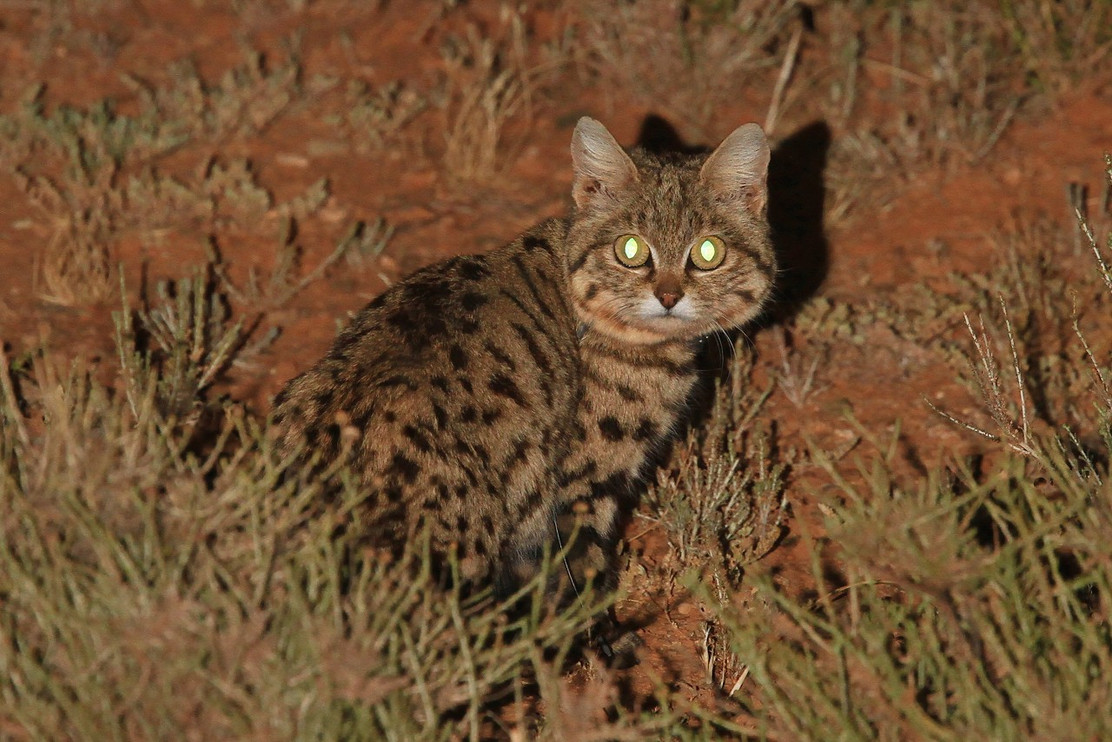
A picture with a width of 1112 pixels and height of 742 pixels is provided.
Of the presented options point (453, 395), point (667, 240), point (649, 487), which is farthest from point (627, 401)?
point (453, 395)

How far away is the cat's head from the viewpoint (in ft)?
15.8

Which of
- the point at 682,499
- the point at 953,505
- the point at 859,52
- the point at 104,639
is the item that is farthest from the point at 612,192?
the point at 859,52

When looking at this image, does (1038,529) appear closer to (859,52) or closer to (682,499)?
(682,499)

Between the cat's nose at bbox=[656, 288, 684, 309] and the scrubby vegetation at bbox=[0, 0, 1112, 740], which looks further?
the cat's nose at bbox=[656, 288, 684, 309]

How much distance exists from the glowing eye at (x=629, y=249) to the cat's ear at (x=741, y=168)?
0.40 meters

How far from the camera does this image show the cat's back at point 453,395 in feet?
13.3

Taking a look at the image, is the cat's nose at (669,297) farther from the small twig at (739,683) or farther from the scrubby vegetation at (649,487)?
the small twig at (739,683)

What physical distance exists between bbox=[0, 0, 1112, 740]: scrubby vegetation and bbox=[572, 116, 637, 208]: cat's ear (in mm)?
941

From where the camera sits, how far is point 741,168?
5.00 meters

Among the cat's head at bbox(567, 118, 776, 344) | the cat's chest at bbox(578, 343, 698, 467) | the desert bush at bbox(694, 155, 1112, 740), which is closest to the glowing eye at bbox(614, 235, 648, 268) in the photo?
the cat's head at bbox(567, 118, 776, 344)

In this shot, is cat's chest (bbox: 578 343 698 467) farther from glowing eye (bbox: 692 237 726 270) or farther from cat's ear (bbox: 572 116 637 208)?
cat's ear (bbox: 572 116 637 208)

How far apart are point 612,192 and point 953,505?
2226mm

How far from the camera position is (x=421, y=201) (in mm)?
6977

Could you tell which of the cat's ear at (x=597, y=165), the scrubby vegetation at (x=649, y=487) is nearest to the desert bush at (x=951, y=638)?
the scrubby vegetation at (x=649, y=487)
